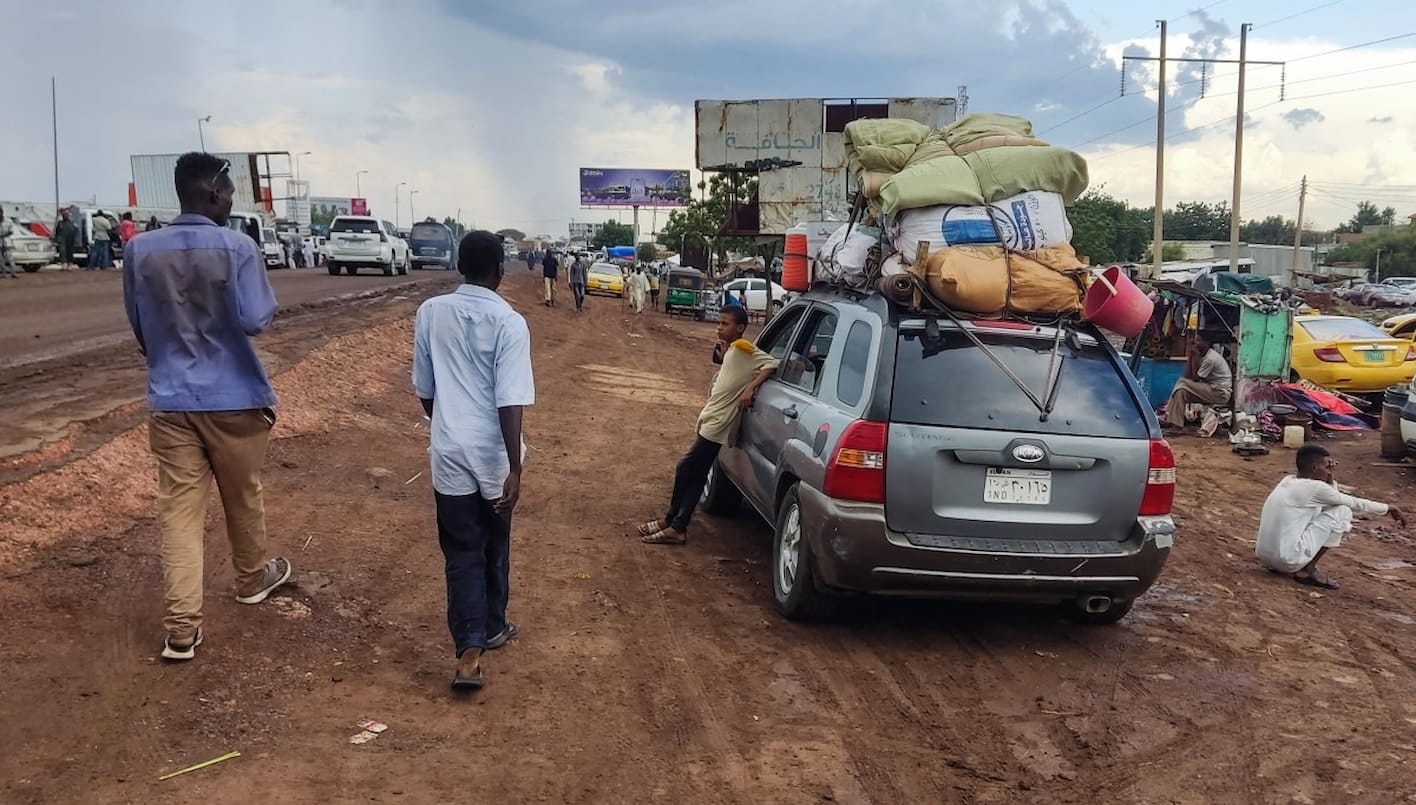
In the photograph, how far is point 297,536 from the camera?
19.6 feet

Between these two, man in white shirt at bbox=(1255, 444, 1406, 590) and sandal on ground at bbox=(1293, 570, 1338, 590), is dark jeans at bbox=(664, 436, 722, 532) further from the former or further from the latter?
sandal on ground at bbox=(1293, 570, 1338, 590)

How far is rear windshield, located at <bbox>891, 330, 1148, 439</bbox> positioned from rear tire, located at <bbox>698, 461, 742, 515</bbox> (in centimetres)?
255

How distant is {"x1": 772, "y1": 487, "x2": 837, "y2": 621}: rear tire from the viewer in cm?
511

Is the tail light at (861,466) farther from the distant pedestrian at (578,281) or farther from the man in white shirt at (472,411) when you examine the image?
the distant pedestrian at (578,281)

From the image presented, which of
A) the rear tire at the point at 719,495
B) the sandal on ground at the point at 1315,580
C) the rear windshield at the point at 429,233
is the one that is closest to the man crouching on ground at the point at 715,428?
the rear tire at the point at 719,495

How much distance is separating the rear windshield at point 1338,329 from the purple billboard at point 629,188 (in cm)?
8118

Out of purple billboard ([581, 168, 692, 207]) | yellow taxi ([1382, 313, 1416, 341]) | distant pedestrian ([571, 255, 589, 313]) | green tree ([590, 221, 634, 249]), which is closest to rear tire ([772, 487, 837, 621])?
yellow taxi ([1382, 313, 1416, 341])

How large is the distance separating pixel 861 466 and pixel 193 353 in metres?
2.90

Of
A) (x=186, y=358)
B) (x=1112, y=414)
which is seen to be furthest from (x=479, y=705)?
(x=1112, y=414)

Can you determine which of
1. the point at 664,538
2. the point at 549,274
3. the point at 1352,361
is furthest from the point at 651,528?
the point at 549,274

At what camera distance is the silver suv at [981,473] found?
4.82m

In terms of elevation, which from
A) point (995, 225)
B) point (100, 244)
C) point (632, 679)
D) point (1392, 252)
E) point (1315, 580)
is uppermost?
point (1392, 252)

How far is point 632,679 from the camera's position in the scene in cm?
454

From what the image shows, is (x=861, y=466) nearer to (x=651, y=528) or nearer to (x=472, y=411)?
(x=472, y=411)
